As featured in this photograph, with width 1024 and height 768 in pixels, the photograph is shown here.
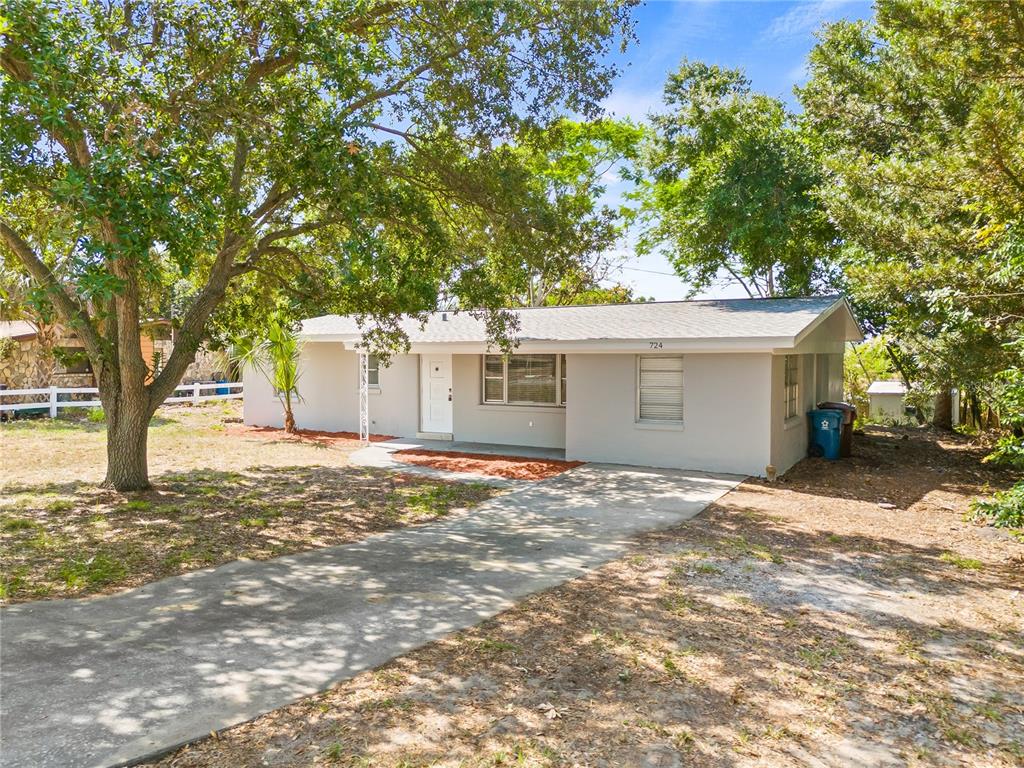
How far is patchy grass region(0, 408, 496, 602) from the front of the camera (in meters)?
6.51

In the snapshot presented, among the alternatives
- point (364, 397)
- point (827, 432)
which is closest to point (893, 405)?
point (827, 432)

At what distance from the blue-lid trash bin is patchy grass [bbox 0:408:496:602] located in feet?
25.7

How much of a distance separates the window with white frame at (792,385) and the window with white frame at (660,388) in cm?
222

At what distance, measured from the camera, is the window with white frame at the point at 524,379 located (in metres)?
15.0

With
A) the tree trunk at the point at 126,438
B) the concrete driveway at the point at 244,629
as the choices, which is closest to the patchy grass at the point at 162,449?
the tree trunk at the point at 126,438

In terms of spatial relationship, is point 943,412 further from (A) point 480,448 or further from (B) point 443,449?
(B) point 443,449

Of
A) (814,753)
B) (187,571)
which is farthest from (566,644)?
(187,571)

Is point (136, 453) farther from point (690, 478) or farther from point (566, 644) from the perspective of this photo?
point (690, 478)

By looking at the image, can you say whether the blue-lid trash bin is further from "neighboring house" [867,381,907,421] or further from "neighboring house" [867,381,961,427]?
"neighboring house" [867,381,907,421]

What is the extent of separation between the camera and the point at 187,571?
21.2ft

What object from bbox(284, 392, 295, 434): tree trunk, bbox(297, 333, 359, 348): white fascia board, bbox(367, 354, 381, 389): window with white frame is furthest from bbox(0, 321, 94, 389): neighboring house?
bbox(367, 354, 381, 389): window with white frame

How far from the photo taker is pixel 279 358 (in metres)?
17.1

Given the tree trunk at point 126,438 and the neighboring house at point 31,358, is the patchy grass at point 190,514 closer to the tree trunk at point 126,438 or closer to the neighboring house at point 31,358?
the tree trunk at point 126,438

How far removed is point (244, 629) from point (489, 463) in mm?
8468
